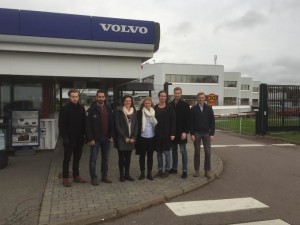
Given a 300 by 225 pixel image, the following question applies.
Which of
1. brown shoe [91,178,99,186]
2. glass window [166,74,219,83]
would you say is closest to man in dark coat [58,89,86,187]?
brown shoe [91,178,99,186]

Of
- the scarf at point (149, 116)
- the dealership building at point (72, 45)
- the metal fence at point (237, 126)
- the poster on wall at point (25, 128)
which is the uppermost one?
the dealership building at point (72, 45)

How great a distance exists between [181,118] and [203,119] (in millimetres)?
451

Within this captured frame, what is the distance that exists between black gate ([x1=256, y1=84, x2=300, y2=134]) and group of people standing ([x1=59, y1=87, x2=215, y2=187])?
35.4 feet

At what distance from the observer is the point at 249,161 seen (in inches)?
440

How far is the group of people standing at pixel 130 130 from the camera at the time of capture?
24.1 feet

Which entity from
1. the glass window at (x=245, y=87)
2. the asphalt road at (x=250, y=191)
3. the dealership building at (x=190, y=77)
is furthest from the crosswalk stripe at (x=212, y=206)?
the glass window at (x=245, y=87)

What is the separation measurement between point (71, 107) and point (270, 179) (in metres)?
4.51

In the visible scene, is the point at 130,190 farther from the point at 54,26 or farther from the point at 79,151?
the point at 54,26

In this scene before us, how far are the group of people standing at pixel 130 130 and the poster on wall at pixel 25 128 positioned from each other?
4019 millimetres

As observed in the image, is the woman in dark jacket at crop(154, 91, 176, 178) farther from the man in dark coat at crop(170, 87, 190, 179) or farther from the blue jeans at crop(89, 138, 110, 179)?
the blue jeans at crop(89, 138, 110, 179)

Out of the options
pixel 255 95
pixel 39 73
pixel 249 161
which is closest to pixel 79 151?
pixel 39 73

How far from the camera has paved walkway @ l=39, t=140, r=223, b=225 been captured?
5668 mm

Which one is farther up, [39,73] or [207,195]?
[39,73]

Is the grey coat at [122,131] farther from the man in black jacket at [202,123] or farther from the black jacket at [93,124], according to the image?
the man in black jacket at [202,123]
